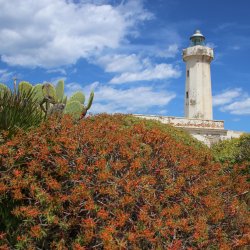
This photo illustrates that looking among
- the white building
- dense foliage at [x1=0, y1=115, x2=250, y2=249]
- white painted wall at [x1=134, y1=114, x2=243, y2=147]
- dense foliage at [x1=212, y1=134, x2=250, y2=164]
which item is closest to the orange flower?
dense foliage at [x1=0, y1=115, x2=250, y2=249]

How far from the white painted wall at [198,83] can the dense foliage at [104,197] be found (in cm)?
3464

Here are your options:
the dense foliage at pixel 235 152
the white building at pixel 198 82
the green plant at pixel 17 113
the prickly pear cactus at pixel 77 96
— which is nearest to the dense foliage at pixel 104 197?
the green plant at pixel 17 113

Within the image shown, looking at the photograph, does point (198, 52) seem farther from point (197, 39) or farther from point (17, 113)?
point (17, 113)

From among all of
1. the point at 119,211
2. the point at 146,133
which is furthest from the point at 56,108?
the point at 119,211

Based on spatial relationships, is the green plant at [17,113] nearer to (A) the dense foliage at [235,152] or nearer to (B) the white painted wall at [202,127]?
(A) the dense foliage at [235,152]

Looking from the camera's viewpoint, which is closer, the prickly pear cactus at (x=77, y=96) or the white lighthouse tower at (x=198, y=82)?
the prickly pear cactus at (x=77, y=96)

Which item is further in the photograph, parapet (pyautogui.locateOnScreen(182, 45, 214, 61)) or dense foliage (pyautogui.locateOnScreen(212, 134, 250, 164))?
parapet (pyautogui.locateOnScreen(182, 45, 214, 61))

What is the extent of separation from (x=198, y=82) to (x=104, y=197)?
120ft

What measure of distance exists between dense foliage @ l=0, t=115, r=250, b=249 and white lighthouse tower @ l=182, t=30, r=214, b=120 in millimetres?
34602

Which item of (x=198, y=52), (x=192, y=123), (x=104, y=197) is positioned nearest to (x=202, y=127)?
(x=192, y=123)

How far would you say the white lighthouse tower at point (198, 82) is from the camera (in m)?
39.5

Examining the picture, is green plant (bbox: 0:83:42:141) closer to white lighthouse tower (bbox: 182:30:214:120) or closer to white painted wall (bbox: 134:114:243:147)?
white painted wall (bbox: 134:114:243:147)

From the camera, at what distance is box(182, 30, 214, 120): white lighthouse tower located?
130ft

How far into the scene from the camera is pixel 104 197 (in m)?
4.27
